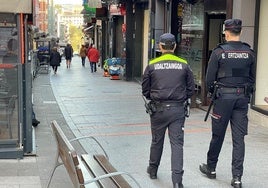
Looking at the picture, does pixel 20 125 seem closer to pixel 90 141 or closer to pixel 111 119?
pixel 90 141

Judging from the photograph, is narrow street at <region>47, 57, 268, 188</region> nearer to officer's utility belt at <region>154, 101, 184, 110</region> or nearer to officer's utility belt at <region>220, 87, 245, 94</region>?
officer's utility belt at <region>154, 101, 184, 110</region>

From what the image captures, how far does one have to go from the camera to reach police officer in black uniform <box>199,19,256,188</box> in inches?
225

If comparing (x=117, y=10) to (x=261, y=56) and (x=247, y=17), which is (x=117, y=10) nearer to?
(x=247, y=17)

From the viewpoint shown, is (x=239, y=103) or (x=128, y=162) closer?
(x=239, y=103)

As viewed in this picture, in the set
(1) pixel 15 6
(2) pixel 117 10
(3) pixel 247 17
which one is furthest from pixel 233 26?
(2) pixel 117 10

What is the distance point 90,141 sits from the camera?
8.74 metres

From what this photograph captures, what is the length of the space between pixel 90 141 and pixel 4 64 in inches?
95.8

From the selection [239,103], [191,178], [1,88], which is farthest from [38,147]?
[239,103]

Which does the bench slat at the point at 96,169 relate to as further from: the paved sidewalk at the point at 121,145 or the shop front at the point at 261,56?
the shop front at the point at 261,56

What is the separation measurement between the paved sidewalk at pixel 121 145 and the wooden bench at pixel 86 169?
0.49m

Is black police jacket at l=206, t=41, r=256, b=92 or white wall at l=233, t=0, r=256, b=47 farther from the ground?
white wall at l=233, t=0, r=256, b=47

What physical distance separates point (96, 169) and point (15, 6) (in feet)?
8.47

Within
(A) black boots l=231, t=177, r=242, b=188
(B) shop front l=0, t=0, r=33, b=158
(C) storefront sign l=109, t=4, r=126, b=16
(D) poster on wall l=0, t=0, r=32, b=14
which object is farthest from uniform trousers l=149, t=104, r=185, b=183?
(C) storefront sign l=109, t=4, r=126, b=16

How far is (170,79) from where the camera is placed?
561cm
